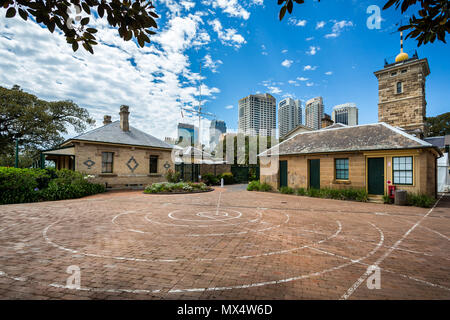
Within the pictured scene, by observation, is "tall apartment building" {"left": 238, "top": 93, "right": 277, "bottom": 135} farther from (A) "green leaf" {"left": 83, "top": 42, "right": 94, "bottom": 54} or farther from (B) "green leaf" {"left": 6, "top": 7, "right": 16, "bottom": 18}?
(B) "green leaf" {"left": 6, "top": 7, "right": 16, "bottom": 18}

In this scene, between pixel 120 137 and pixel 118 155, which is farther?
pixel 120 137

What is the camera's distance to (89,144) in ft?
59.7

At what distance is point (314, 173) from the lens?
16688 millimetres

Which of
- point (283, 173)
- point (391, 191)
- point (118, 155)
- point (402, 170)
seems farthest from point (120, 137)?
point (402, 170)

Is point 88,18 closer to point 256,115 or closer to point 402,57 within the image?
point 402,57

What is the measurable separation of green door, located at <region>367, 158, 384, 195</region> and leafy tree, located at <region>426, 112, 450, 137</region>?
44253 mm

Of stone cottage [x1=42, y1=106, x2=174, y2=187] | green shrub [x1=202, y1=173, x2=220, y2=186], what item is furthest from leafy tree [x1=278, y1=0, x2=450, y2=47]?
green shrub [x1=202, y1=173, x2=220, y2=186]

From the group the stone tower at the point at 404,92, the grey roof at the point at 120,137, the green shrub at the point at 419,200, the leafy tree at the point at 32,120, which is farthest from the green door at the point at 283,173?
the leafy tree at the point at 32,120

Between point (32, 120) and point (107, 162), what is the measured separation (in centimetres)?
1264

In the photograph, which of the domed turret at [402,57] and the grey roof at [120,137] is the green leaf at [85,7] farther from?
the domed turret at [402,57]

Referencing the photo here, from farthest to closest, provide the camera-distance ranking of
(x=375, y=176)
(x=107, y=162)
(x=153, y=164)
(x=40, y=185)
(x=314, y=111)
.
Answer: (x=314, y=111) → (x=153, y=164) → (x=107, y=162) → (x=40, y=185) → (x=375, y=176)

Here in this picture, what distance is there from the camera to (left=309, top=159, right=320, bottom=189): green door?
1645 centimetres

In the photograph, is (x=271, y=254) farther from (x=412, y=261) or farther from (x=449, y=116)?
(x=449, y=116)
